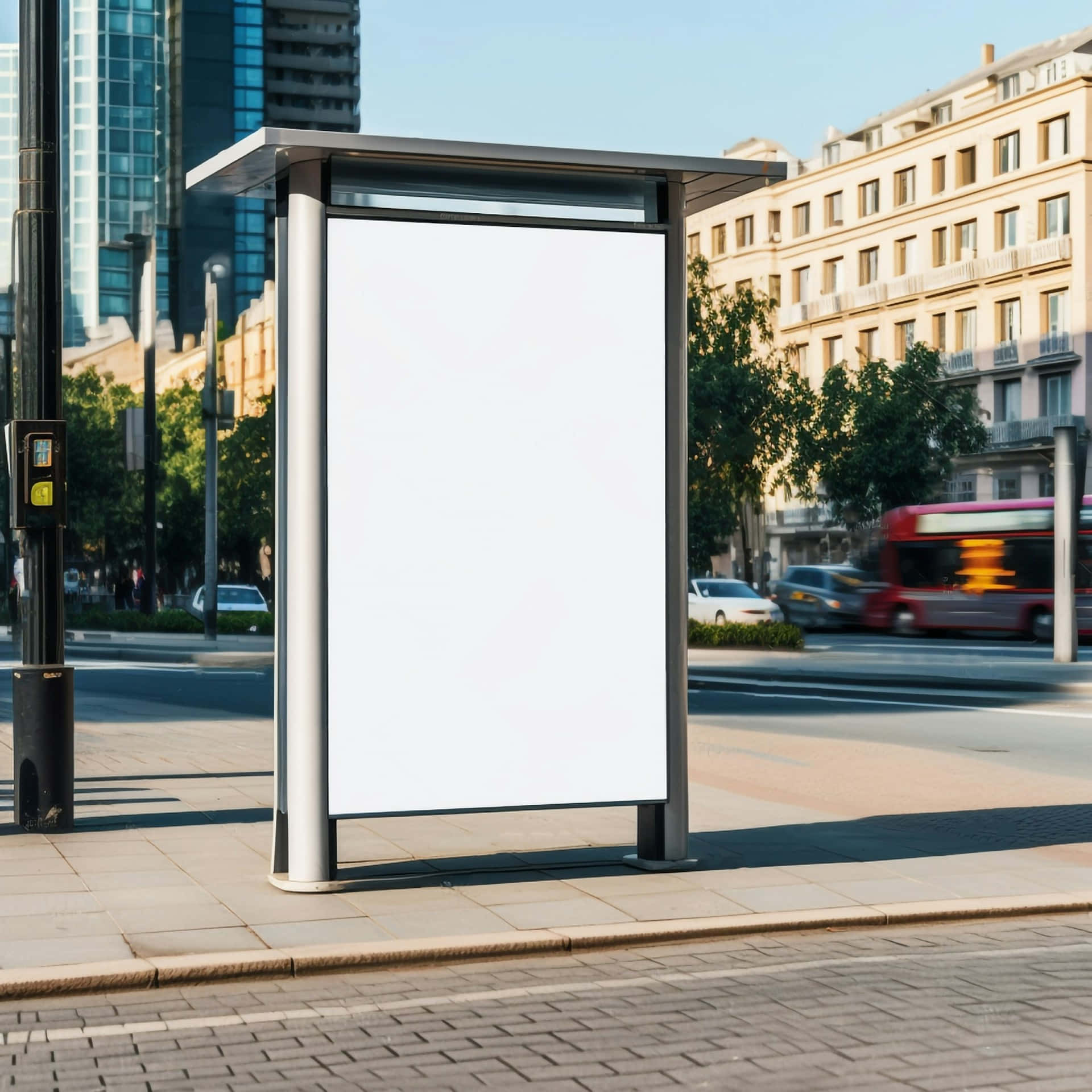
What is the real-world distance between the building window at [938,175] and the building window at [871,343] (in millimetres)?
6553

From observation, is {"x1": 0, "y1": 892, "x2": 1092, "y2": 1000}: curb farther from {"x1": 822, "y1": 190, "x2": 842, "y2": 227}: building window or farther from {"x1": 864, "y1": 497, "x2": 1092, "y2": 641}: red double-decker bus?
{"x1": 822, "y1": 190, "x2": 842, "y2": 227}: building window

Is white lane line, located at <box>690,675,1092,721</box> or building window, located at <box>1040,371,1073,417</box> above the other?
building window, located at <box>1040,371,1073,417</box>

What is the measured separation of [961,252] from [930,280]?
172cm

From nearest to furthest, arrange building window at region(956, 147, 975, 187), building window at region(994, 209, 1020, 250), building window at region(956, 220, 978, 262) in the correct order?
building window at region(994, 209, 1020, 250), building window at region(956, 220, 978, 262), building window at region(956, 147, 975, 187)

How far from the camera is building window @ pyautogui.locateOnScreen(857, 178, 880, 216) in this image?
70.6 metres

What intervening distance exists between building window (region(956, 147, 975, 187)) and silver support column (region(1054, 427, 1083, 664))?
139ft

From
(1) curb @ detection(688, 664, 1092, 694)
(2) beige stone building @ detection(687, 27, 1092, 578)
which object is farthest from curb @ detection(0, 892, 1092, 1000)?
(2) beige stone building @ detection(687, 27, 1092, 578)

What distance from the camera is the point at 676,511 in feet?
26.2

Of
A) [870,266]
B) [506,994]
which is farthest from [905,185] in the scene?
[506,994]

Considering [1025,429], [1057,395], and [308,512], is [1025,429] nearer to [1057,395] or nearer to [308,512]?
[1057,395]

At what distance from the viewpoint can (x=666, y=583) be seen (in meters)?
7.96

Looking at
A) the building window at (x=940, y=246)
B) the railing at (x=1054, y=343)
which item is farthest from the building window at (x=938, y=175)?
the railing at (x=1054, y=343)

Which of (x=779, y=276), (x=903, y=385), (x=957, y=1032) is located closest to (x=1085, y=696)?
(x=957, y=1032)

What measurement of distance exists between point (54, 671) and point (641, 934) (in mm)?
3867
